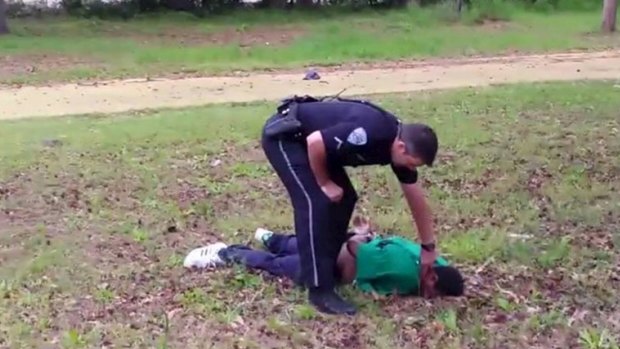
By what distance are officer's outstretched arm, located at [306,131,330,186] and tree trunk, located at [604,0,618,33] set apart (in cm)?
1446

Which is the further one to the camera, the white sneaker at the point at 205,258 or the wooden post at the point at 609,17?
the wooden post at the point at 609,17

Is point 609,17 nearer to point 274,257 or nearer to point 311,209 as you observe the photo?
point 274,257

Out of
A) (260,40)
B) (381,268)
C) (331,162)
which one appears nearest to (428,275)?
(381,268)

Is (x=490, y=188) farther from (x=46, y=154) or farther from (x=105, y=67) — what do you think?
(x=105, y=67)

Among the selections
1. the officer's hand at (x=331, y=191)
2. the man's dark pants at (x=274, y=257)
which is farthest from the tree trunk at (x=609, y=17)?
the officer's hand at (x=331, y=191)

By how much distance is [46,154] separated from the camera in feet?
28.5

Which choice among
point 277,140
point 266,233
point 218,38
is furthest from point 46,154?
point 218,38

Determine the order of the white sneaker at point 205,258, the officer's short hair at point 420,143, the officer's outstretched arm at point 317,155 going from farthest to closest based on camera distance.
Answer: the white sneaker at point 205,258
the officer's outstretched arm at point 317,155
the officer's short hair at point 420,143

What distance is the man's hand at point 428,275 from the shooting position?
5.05 meters

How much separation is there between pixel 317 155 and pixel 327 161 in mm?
70

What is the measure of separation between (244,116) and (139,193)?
3.05 metres

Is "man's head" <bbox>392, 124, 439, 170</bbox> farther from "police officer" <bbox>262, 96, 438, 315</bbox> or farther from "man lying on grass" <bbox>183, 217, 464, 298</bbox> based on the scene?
"man lying on grass" <bbox>183, 217, 464, 298</bbox>

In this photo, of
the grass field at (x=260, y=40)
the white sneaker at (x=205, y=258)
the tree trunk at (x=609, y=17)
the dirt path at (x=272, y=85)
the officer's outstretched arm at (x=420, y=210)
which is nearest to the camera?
the officer's outstretched arm at (x=420, y=210)

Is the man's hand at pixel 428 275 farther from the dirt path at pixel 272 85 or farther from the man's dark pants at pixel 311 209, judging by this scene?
the dirt path at pixel 272 85
